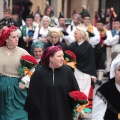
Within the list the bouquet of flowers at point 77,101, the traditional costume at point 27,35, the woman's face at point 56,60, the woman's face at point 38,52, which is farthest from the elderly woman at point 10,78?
the traditional costume at point 27,35

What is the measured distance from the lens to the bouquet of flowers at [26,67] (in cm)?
613

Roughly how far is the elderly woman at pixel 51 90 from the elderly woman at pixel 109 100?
32.4 inches

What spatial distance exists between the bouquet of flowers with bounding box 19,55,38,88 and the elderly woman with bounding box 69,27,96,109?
6.56ft

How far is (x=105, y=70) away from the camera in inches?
455

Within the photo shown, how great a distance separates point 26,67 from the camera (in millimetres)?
6148

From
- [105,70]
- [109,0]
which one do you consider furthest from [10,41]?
[109,0]

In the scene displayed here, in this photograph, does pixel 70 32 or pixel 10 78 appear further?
pixel 70 32

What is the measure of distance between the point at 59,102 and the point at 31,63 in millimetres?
1164

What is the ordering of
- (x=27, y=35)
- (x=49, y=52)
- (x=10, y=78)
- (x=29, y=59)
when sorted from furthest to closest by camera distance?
(x=27, y=35) → (x=10, y=78) → (x=29, y=59) → (x=49, y=52)

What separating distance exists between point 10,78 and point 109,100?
7.32 ft

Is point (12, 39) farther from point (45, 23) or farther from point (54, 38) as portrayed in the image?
point (45, 23)

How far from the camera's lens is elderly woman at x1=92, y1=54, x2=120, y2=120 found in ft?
14.1

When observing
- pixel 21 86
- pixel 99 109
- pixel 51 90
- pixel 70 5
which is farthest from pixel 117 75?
pixel 70 5

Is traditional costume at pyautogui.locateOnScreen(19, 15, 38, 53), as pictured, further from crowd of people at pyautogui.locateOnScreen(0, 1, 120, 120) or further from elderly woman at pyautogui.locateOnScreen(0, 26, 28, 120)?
elderly woman at pyautogui.locateOnScreen(0, 26, 28, 120)
